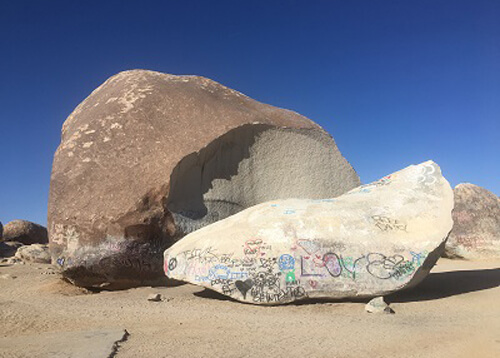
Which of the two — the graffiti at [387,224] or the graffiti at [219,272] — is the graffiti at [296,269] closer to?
the graffiti at [219,272]

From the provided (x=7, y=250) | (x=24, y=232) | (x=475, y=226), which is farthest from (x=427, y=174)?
(x=24, y=232)

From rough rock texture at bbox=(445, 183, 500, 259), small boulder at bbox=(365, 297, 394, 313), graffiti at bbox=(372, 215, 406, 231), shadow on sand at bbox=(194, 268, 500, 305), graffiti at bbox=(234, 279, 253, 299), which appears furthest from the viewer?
rough rock texture at bbox=(445, 183, 500, 259)

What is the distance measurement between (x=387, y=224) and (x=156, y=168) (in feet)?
9.17

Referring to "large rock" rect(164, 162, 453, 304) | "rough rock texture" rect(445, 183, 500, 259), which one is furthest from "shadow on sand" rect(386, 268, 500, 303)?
"rough rock texture" rect(445, 183, 500, 259)

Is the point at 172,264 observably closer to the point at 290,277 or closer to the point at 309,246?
the point at 290,277

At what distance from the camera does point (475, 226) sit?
897 cm

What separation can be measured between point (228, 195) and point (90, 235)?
6.32ft

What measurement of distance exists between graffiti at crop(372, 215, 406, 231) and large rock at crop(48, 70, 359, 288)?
226 centimetres

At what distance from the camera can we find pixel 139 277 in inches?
210

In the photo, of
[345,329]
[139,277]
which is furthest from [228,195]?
[345,329]

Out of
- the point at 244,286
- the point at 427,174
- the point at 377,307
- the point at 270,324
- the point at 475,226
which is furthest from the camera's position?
the point at 475,226

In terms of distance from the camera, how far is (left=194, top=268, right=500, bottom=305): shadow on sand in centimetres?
441

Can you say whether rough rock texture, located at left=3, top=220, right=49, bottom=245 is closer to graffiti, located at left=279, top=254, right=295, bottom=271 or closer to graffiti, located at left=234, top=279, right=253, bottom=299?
graffiti, located at left=234, top=279, right=253, bottom=299

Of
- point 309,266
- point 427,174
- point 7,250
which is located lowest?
point 7,250
